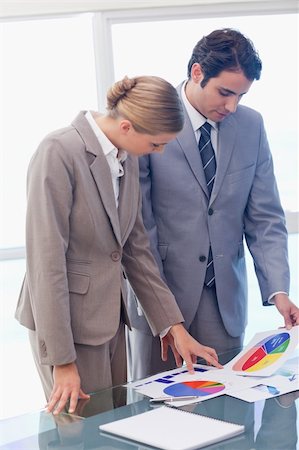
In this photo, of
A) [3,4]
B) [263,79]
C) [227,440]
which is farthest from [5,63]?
[227,440]

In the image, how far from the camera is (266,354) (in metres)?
2.57

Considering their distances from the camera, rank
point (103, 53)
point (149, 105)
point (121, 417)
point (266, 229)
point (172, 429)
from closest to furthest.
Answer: point (172, 429)
point (121, 417)
point (149, 105)
point (266, 229)
point (103, 53)

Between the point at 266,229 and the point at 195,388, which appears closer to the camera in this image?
the point at 195,388

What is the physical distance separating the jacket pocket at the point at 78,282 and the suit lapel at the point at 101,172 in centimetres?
15

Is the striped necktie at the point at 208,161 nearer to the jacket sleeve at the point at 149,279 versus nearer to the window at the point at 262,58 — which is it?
the jacket sleeve at the point at 149,279

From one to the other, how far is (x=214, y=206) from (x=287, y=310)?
44 cm

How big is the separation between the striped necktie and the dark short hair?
19 centimetres

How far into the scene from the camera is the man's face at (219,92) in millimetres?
2773

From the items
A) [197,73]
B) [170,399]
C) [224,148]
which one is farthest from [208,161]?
[170,399]

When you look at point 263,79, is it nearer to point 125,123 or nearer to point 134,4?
point 134,4

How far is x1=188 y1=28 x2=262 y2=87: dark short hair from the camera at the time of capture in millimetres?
2764

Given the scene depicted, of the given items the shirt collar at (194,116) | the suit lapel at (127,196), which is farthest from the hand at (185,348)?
the shirt collar at (194,116)

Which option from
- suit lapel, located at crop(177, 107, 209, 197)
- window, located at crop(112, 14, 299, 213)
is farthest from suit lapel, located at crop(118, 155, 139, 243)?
window, located at crop(112, 14, 299, 213)

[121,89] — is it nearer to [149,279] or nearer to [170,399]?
[149,279]
